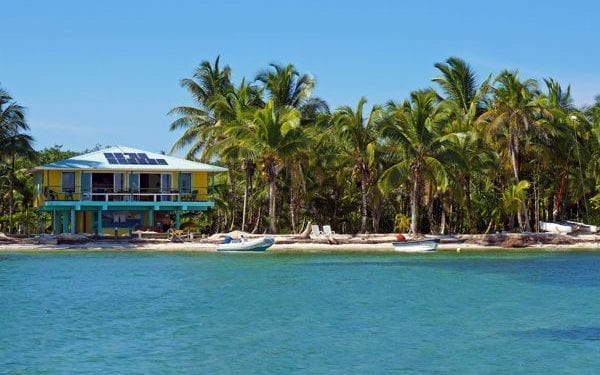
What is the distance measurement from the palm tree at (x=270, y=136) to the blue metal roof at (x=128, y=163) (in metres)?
2.94

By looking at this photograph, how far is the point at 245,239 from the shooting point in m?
43.7

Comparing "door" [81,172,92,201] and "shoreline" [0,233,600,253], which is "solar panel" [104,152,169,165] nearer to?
"door" [81,172,92,201]

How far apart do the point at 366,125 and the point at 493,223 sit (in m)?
10.7

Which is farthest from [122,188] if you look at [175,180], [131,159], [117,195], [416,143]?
[416,143]

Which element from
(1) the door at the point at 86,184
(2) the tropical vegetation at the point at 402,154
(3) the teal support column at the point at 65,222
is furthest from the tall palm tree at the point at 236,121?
(3) the teal support column at the point at 65,222

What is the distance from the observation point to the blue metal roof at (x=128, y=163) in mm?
47031

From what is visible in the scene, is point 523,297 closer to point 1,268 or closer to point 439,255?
point 439,255

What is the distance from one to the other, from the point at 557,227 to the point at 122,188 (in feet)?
78.1

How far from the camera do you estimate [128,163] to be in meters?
48.2

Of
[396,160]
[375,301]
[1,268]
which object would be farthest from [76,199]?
[375,301]

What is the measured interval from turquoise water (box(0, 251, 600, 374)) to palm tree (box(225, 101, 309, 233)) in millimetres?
9826

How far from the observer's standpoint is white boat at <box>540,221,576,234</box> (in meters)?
47.6

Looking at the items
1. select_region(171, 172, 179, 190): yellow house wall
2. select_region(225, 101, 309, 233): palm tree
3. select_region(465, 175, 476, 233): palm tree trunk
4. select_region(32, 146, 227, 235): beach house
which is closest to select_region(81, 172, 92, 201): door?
select_region(32, 146, 227, 235): beach house

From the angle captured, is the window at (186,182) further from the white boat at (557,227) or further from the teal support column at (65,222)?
the white boat at (557,227)
